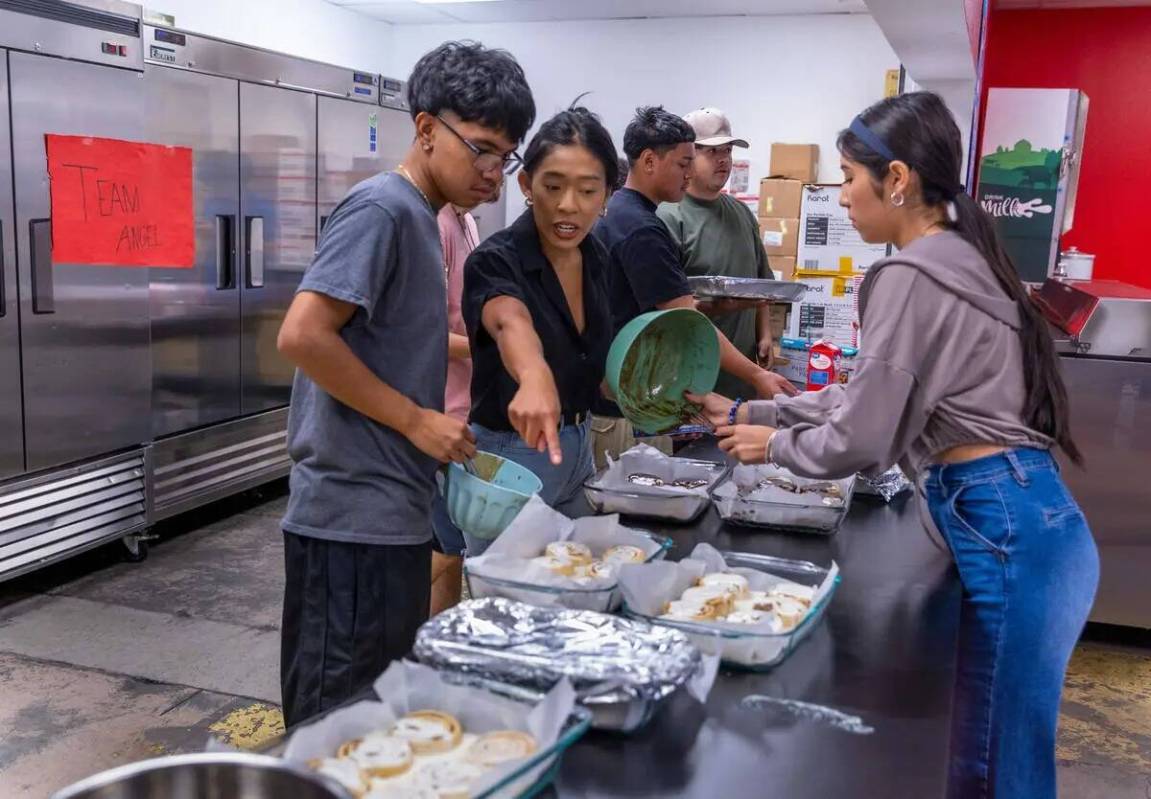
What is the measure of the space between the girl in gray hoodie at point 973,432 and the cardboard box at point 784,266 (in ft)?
18.8

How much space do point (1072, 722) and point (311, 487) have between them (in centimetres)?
252

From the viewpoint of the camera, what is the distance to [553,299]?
2.08m

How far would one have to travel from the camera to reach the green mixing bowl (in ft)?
6.85

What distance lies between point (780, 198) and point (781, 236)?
0.91 ft

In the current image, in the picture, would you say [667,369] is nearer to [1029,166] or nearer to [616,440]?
[616,440]

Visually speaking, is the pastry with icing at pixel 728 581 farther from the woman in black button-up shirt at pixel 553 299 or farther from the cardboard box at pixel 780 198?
the cardboard box at pixel 780 198

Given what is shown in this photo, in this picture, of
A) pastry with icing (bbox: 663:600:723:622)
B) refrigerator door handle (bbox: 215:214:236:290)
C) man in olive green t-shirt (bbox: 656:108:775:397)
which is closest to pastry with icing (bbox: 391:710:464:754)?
pastry with icing (bbox: 663:600:723:622)

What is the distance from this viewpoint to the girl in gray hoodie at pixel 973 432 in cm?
172

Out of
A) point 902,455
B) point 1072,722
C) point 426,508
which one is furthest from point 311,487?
point 1072,722

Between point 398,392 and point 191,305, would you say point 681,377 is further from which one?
point 191,305

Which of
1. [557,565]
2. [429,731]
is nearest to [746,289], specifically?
[557,565]

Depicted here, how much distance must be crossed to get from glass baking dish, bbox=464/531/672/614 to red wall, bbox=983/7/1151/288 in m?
4.42

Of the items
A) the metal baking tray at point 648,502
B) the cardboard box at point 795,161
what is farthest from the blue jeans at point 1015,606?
the cardboard box at point 795,161

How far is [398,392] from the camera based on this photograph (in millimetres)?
1670
